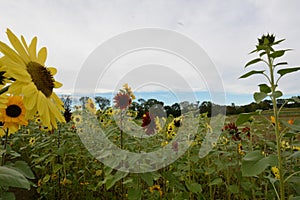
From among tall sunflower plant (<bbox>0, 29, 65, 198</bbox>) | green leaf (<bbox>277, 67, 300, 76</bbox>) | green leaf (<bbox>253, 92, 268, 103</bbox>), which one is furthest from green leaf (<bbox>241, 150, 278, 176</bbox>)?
tall sunflower plant (<bbox>0, 29, 65, 198</bbox>)

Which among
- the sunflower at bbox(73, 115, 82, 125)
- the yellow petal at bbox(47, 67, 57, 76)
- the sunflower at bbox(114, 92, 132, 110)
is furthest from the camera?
the sunflower at bbox(73, 115, 82, 125)

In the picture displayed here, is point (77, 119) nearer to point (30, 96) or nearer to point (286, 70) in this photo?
point (286, 70)

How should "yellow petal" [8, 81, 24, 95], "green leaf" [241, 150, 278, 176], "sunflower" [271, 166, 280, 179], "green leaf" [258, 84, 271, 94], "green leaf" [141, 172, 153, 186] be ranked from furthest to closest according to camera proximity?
"sunflower" [271, 166, 280, 179] < "green leaf" [141, 172, 153, 186] < "green leaf" [258, 84, 271, 94] < "green leaf" [241, 150, 278, 176] < "yellow petal" [8, 81, 24, 95]

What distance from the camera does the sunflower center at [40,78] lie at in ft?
1.57

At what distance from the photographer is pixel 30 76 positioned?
1.48 feet

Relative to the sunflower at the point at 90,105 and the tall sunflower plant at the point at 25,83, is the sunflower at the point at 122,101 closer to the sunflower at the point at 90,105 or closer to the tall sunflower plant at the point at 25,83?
the tall sunflower plant at the point at 25,83

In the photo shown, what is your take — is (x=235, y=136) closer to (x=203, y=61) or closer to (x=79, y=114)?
(x=203, y=61)

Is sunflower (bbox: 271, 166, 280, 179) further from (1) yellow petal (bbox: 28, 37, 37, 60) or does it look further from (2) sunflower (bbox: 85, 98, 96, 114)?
(2) sunflower (bbox: 85, 98, 96, 114)

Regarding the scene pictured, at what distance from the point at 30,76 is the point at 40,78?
4 centimetres

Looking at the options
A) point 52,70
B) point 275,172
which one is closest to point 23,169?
point 52,70

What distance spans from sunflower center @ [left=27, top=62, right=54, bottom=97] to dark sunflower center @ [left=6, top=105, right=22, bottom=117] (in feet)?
0.66

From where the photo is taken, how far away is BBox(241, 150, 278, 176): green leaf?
824 mm

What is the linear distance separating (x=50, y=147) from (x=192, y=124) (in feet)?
3.36

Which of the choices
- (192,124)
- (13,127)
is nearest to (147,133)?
(192,124)
